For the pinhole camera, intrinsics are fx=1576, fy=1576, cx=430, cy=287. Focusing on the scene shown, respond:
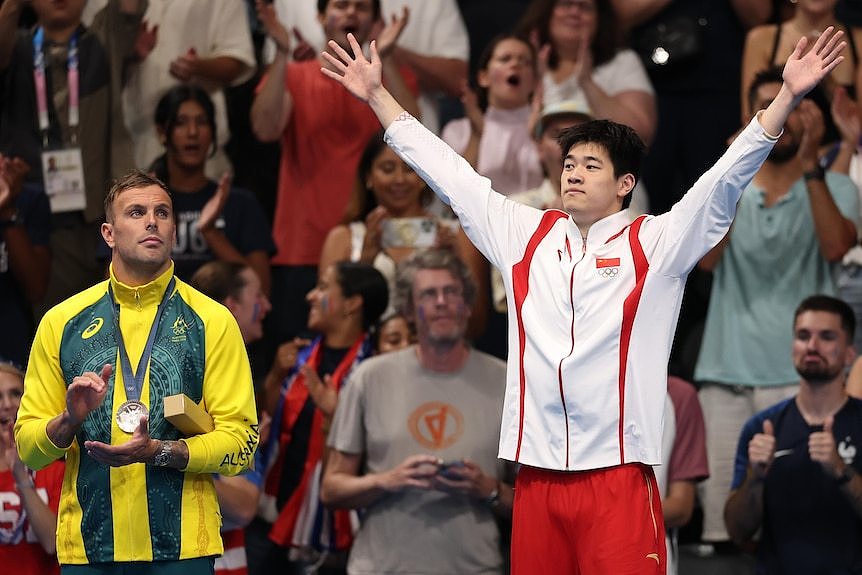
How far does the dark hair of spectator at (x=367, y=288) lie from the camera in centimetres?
724

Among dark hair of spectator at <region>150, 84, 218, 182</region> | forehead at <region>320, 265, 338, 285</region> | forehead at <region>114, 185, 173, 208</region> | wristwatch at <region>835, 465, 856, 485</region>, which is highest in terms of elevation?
dark hair of spectator at <region>150, 84, 218, 182</region>

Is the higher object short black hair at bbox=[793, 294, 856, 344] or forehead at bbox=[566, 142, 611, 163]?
forehead at bbox=[566, 142, 611, 163]

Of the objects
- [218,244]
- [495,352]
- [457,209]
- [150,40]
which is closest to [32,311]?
[218,244]

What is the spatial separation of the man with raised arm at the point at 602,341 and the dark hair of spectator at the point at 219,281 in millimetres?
2240

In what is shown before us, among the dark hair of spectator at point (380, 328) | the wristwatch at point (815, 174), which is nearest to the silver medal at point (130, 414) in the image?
the dark hair of spectator at point (380, 328)

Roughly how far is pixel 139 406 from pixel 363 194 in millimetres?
3412

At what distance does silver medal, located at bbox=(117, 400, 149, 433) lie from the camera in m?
4.57

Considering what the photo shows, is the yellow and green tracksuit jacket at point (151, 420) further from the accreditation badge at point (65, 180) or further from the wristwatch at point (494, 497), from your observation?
the accreditation badge at point (65, 180)

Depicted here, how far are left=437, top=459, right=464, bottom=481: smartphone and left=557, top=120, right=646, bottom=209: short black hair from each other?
1623mm

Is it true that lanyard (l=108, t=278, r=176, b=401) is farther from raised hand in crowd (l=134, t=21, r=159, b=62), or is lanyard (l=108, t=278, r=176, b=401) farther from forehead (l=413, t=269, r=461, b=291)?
raised hand in crowd (l=134, t=21, r=159, b=62)

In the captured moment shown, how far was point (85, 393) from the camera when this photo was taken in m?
4.45

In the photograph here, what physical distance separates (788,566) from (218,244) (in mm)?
3049

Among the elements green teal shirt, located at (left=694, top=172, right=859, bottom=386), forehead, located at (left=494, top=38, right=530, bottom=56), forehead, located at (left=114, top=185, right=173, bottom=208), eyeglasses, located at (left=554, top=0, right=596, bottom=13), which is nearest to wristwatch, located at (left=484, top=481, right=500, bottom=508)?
green teal shirt, located at (left=694, top=172, right=859, bottom=386)

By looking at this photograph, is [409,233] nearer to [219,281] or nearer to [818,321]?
[219,281]
